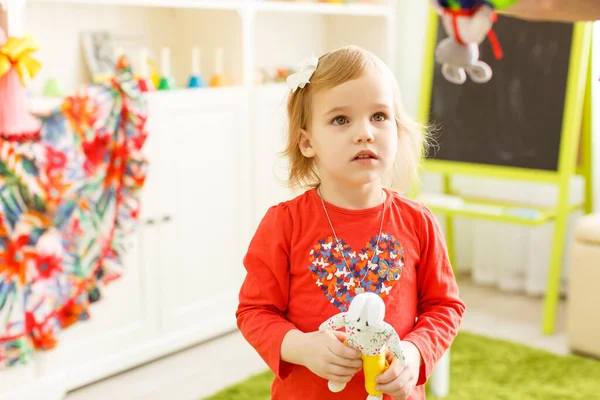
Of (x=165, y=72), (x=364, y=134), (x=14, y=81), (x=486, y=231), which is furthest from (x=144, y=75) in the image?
(x=486, y=231)

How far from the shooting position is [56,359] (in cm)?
225

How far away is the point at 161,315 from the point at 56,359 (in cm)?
40

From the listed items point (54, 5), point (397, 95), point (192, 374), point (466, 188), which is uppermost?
point (54, 5)

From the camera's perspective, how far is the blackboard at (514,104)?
8.85 feet

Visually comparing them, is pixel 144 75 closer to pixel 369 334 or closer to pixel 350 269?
pixel 350 269

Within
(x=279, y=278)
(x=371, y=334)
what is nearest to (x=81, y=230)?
(x=279, y=278)

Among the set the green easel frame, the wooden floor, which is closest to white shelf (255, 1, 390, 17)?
the green easel frame

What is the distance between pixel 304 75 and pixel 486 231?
7.78 ft

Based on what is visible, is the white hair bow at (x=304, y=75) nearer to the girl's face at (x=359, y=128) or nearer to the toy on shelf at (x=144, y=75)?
the girl's face at (x=359, y=128)

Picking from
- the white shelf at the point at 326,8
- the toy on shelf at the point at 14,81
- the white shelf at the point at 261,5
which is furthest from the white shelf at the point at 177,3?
the toy on shelf at the point at 14,81

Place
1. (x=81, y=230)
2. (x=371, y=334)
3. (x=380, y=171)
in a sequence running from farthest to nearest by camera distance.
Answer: (x=81, y=230), (x=380, y=171), (x=371, y=334)

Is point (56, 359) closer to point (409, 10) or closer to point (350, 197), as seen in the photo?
point (350, 197)

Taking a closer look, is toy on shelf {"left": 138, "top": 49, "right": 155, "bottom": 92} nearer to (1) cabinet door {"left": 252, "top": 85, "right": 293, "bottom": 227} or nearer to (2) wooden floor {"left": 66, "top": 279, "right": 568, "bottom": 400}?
(1) cabinet door {"left": 252, "top": 85, "right": 293, "bottom": 227}

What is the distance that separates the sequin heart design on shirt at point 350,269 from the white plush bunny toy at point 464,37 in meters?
0.29
